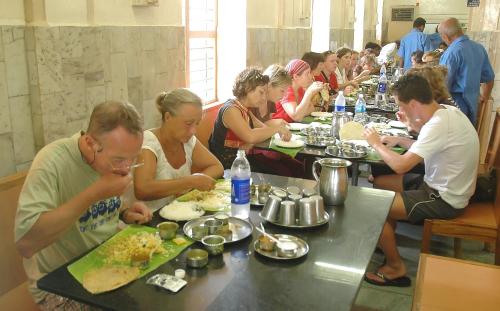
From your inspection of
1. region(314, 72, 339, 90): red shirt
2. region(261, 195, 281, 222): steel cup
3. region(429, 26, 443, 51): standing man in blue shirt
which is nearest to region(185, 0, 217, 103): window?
region(314, 72, 339, 90): red shirt

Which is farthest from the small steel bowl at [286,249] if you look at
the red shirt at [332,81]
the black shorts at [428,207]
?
the red shirt at [332,81]

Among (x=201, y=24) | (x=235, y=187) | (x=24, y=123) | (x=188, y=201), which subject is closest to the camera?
(x=235, y=187)

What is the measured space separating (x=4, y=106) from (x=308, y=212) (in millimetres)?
1610

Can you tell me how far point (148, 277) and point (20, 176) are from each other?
117cm

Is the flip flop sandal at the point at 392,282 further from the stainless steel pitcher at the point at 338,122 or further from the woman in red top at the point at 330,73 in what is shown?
the woman in red top at the point at 330,73

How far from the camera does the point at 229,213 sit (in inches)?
78.6

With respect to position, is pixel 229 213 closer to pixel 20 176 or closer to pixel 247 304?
pixel 247 304

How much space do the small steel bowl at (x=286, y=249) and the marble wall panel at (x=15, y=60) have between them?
1.63 meters

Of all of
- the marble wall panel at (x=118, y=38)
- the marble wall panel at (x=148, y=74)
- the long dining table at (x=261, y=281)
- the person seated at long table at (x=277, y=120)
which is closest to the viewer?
the long dining table at (x=261, y=281)

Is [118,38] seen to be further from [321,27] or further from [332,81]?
[321,27]

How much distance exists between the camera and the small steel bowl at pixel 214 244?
1.62 metres

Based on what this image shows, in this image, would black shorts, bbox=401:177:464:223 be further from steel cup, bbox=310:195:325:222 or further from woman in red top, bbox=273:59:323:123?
woman in red top, bbox=273:59:323:123

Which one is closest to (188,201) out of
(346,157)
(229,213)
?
(229,213)

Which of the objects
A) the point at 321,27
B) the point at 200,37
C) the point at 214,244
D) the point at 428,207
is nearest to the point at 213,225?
the point at 214,244
